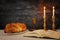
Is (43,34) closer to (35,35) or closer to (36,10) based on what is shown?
(35,35)

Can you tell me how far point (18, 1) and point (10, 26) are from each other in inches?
15.5

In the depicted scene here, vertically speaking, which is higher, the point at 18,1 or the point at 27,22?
the point at 18,1

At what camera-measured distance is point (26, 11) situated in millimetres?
1678

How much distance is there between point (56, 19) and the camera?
1664 mm

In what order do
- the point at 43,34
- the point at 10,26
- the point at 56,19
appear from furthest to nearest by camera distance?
the point at 56,19
the point at 10,26
the point at 43,34

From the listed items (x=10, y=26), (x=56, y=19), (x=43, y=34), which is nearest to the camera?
(x=43, y=34)

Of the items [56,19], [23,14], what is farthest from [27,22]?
[56,19]

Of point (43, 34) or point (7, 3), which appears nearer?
point (43, 34)

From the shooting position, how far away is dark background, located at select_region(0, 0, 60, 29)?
5.45 feet

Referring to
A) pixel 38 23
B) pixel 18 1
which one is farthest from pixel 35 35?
pixel 18 1

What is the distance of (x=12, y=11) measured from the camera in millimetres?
1684

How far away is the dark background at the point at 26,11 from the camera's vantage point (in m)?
1.66

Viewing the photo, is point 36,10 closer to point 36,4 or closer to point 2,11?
point 36,4

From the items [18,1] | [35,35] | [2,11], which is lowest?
[35,35]
